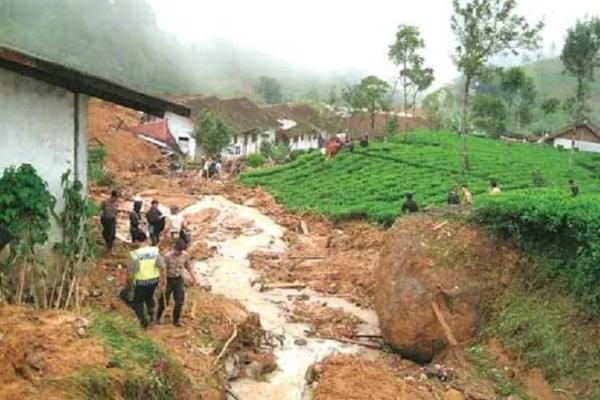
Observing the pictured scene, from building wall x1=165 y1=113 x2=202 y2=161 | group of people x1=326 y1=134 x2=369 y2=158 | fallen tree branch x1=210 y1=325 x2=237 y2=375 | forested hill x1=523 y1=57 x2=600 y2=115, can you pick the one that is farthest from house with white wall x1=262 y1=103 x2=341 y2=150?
fallen tree branch x1=210 y1=325 x2=237 y2=375

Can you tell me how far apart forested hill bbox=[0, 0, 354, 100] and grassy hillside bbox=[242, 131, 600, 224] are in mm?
31534

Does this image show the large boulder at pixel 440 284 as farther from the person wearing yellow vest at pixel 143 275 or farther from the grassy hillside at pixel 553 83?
the grassy hillside at pixel 553 83

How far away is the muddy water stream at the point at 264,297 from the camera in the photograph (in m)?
13.2

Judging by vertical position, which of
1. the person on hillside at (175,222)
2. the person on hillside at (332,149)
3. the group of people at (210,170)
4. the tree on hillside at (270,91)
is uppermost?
the tree on hillside at (270,91)

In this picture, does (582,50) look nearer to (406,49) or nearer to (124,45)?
(406,49)

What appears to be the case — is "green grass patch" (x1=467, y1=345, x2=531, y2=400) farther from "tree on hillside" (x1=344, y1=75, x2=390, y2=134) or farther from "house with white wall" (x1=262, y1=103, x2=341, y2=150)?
"house with white wall" (x1=262, y1=103, x2=341, y2=150)

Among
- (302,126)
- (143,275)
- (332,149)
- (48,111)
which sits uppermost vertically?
(302,126)

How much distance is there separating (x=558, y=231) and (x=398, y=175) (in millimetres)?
23438

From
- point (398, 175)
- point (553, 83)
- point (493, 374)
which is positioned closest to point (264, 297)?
point (493, 374)

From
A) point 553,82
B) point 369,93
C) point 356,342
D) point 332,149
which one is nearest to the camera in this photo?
point 356,342

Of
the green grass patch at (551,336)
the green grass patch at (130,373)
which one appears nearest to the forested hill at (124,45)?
the green grass patch at (551,336)

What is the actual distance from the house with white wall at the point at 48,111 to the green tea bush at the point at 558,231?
749 centimetres

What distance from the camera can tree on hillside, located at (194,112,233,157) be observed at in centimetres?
5072

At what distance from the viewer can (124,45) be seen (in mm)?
101188
